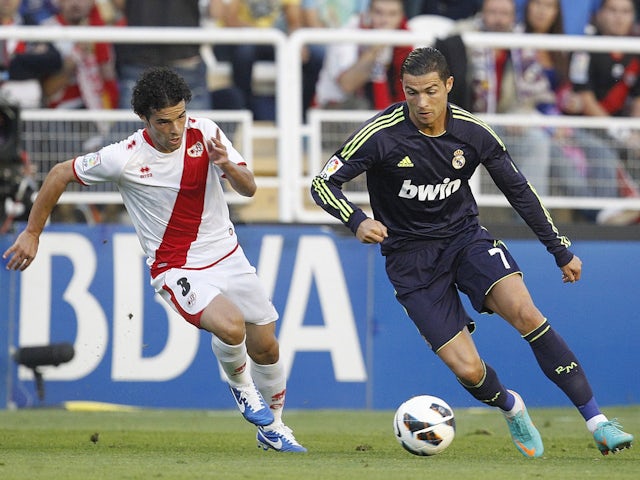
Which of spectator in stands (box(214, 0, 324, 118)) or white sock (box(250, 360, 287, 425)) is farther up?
spectator in stands (box(214, 0, 324, 118))

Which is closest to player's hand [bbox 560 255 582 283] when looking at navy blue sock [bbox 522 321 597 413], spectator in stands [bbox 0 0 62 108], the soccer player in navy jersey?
the soccer player in navy jersey

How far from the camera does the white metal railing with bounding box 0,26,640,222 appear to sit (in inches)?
484

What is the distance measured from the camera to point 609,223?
504 inches

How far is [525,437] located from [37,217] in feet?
10.8

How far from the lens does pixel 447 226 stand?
27.3ft

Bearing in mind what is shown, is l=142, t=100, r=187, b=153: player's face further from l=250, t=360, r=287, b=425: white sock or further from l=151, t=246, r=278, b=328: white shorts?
l=250, t=360, r=287, b=425: white sock

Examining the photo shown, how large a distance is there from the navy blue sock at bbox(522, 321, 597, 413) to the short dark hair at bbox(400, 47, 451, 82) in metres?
1.62

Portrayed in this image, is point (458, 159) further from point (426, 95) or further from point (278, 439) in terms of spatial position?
point (278, 439)

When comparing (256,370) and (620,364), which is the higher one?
(256,370)

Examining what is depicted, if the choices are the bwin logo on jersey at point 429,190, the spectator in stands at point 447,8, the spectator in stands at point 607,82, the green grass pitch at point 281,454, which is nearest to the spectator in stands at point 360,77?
the spectator in stands at point 447,8

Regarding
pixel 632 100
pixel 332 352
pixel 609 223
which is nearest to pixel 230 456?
pixel 332 352

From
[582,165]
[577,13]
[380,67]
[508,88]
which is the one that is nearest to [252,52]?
[380,67]

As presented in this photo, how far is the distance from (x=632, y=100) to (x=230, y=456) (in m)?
7.22

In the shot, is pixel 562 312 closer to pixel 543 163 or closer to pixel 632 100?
pixel 543 163
